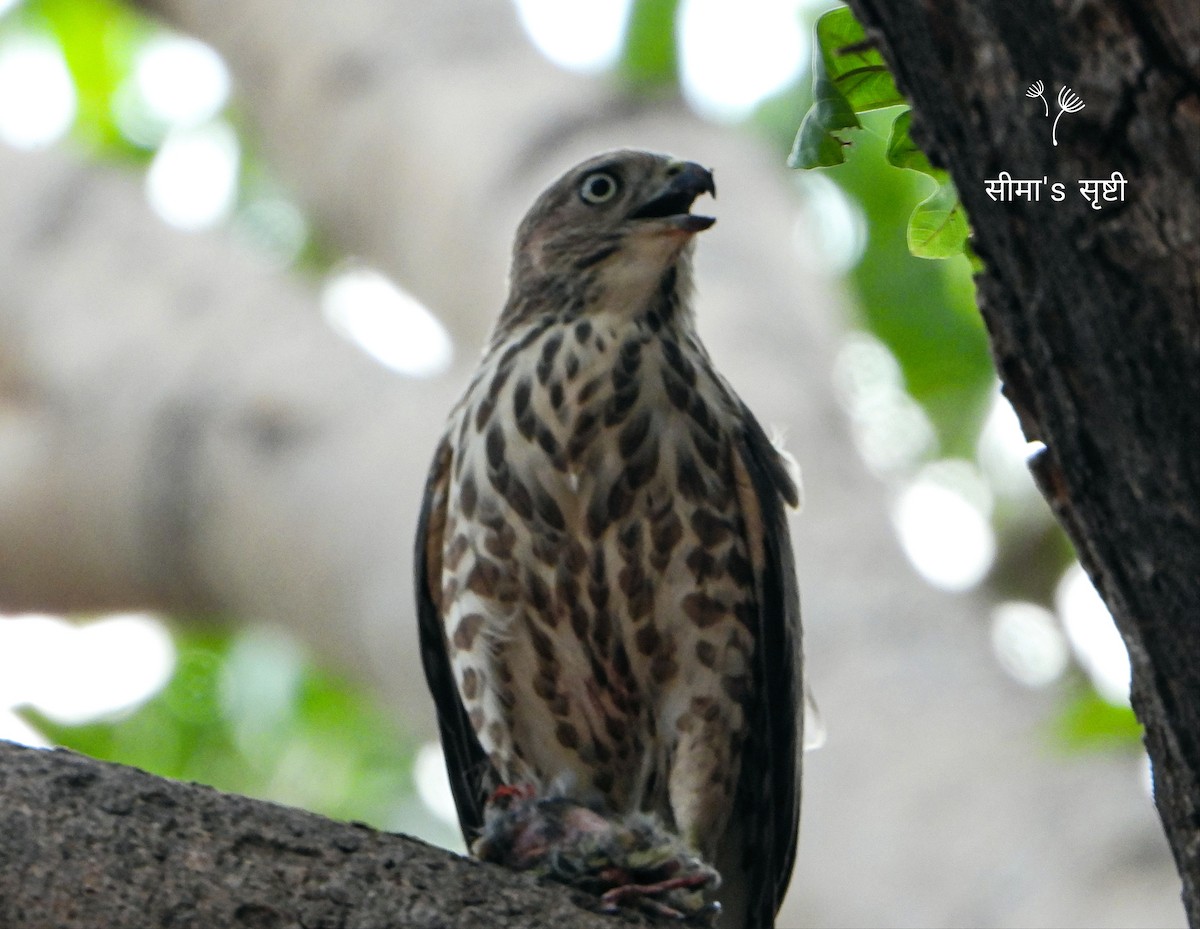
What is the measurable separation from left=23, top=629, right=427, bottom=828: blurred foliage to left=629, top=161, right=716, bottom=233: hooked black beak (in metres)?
4.16

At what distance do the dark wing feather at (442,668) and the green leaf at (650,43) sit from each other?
4488 mm

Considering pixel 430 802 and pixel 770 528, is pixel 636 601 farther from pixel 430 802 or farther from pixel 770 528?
pixel 430 802

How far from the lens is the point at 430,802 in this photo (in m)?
8.54

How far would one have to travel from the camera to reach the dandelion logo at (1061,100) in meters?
Result: 1.68

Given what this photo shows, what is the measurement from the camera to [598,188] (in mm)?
4398

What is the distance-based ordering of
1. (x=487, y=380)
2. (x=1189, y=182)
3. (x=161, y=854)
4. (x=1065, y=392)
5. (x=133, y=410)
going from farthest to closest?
(x=133, y=410) < (x=487, y=380) < (x=161, y=854) < (x=1065, y=392) < (x=1189, y=182)

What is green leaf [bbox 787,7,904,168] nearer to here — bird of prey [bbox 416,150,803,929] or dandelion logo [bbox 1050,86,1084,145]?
dandelion logo [bbox 1050,86,1084,145]

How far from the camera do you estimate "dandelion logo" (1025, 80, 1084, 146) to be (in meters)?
1.68

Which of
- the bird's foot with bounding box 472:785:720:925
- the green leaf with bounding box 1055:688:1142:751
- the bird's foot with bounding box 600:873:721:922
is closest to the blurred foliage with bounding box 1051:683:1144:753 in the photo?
the green leaf with bounding box 1055:688:1142:751

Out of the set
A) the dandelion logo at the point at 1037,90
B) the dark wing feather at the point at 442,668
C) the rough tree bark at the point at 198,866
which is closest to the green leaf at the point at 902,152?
the dandelion logo at the point at 1037,90

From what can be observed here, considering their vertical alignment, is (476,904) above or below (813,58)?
below

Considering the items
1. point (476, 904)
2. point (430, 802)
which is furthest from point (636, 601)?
point (430, 802)

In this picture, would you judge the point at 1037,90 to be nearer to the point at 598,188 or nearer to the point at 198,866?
the point at 198,866

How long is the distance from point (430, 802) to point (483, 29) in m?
3.80
